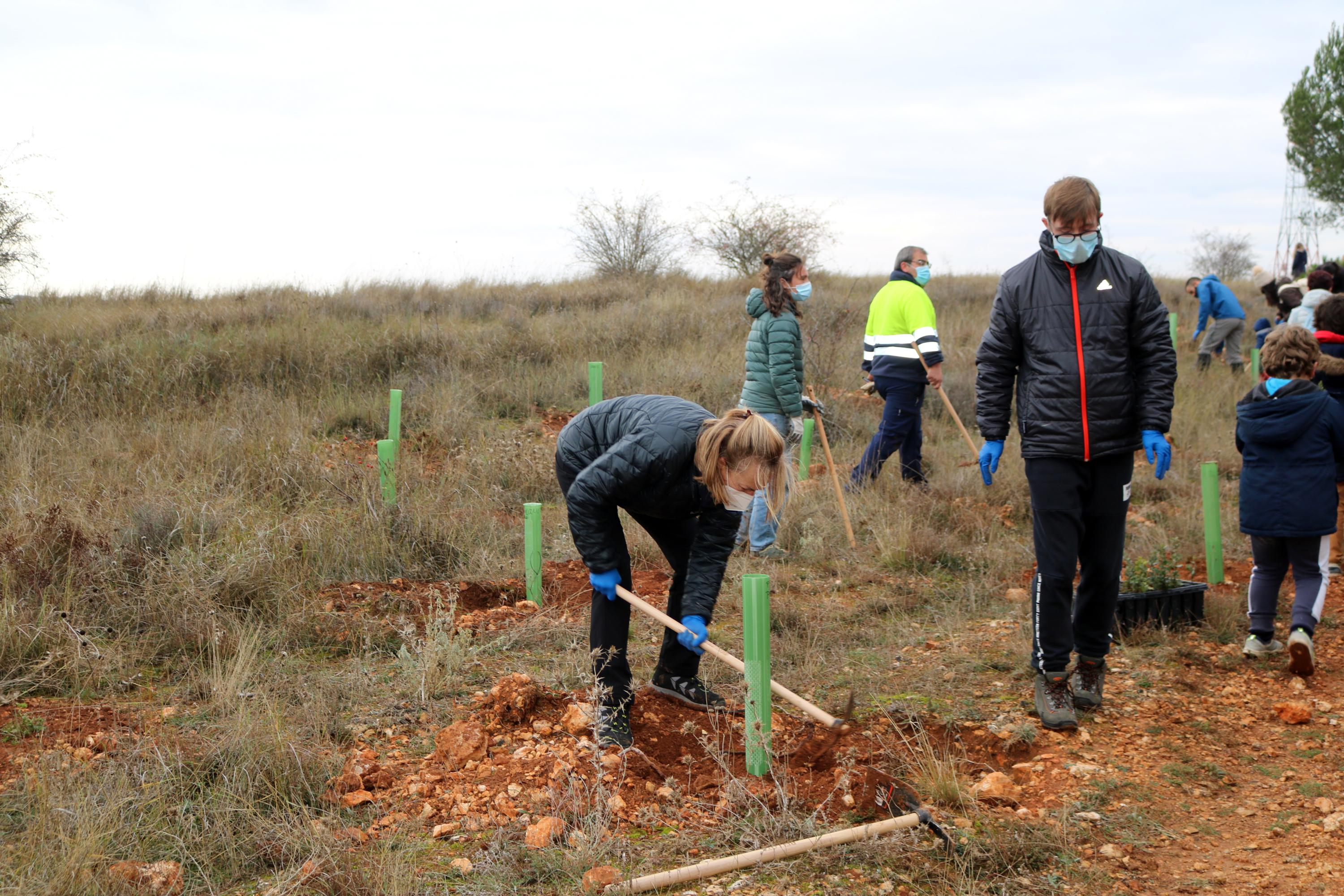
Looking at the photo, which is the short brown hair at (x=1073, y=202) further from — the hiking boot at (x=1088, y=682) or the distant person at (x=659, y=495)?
the hiking boot at (x=1088, y=682)

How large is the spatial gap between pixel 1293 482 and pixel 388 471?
5143 mm

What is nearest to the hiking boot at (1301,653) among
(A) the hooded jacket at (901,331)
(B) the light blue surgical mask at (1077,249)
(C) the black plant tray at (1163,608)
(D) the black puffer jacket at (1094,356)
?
(C) the black plant tray at (1163,608)

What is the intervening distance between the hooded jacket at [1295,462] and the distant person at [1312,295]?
3031 mm

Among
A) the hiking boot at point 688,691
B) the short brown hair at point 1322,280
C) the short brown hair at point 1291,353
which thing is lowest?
the hiking boot at point 688,691

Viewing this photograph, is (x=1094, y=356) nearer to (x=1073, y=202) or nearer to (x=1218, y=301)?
(x=1073, y=202)

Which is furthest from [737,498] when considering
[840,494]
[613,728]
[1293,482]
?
[840,494]

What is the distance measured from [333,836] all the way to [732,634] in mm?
2505

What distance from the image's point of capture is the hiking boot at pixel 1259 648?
14.4ft

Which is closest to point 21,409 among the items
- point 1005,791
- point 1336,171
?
point 1005,791

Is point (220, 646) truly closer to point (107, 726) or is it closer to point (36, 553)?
point (107, 726)

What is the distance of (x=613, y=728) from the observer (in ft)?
11.3

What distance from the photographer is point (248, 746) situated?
3.14 meters

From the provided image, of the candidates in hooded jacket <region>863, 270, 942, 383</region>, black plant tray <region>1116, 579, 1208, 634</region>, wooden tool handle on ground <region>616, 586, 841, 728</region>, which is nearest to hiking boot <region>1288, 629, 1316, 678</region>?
black plant tray <region>1116, 579, 1208, 634</region>

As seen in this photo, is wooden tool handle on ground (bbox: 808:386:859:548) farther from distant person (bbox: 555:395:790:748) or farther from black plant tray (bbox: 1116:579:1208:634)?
distant person (bbox: 555:395:790:748)
